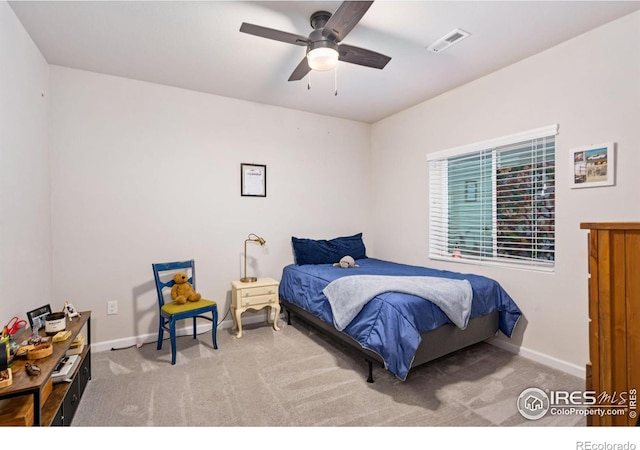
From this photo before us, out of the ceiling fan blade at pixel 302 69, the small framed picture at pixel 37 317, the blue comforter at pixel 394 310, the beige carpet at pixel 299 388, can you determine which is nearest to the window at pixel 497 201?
the blue comforter at pixel 394 310

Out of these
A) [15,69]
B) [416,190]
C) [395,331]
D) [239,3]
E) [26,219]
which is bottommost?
[395,331]

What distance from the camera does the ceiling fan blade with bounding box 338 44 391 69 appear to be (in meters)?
2.10

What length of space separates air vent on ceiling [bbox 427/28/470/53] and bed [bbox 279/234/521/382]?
1.89m

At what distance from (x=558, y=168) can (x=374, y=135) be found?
2443mm

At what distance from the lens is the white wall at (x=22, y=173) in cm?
196

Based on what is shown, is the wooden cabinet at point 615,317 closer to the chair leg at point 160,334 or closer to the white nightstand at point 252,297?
the white nightstand at point 252,297

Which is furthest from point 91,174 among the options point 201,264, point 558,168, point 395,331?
point 558,168

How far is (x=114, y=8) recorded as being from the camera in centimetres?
206

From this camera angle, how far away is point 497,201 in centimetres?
304

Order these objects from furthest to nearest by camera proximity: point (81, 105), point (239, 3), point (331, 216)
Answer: point (331, 216), point (81, 105), point (239, 3)

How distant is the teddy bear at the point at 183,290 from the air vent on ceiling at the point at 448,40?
299 centimetres

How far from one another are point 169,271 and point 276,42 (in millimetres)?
2414
